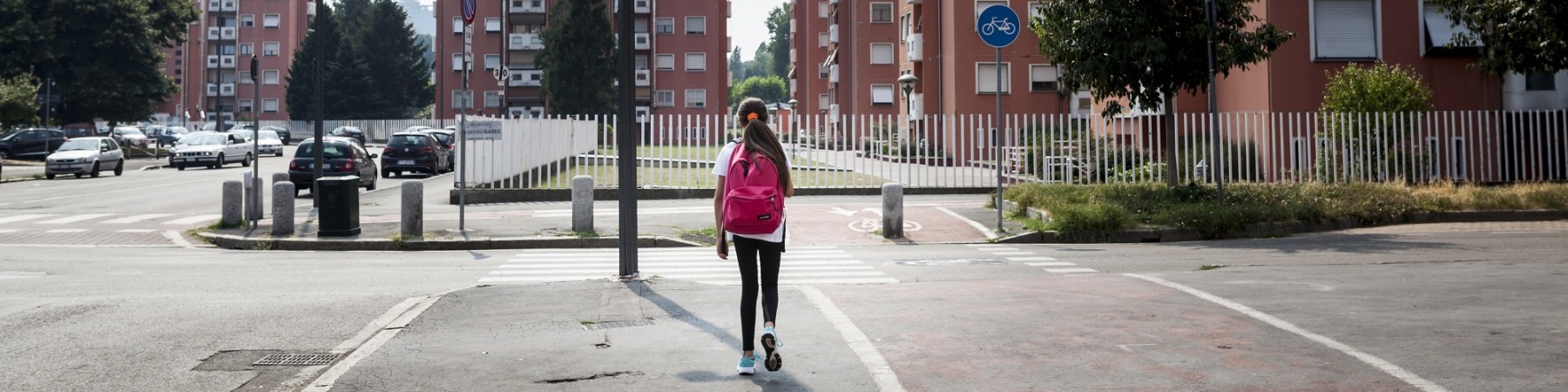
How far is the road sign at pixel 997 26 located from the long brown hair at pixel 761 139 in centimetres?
1049

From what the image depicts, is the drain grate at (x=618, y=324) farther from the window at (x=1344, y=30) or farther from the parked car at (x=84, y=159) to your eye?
the parked car at (x=84, y=159)

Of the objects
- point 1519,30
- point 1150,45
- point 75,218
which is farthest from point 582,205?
point 1519,30

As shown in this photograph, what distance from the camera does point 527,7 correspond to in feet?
295

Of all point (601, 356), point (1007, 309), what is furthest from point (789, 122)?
point (601, 356)

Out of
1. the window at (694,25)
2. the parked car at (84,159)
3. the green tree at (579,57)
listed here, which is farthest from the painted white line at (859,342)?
the window at (694,25)

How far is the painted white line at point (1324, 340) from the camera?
6656mm

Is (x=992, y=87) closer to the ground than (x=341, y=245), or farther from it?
farther from it

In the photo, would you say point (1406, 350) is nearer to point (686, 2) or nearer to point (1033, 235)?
point (1033, 235)

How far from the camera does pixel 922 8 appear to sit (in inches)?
2186

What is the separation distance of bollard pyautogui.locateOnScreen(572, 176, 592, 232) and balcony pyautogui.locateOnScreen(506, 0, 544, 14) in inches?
2904

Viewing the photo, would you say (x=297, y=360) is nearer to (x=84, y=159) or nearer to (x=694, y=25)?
(x=84, y=159)

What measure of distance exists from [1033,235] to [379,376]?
37.7 ft

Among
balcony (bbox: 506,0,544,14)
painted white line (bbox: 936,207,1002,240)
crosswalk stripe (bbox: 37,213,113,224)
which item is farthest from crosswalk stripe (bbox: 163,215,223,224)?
balcony (bbox: 506,0,544,14)

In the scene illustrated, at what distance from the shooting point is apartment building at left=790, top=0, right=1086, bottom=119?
168 feet
